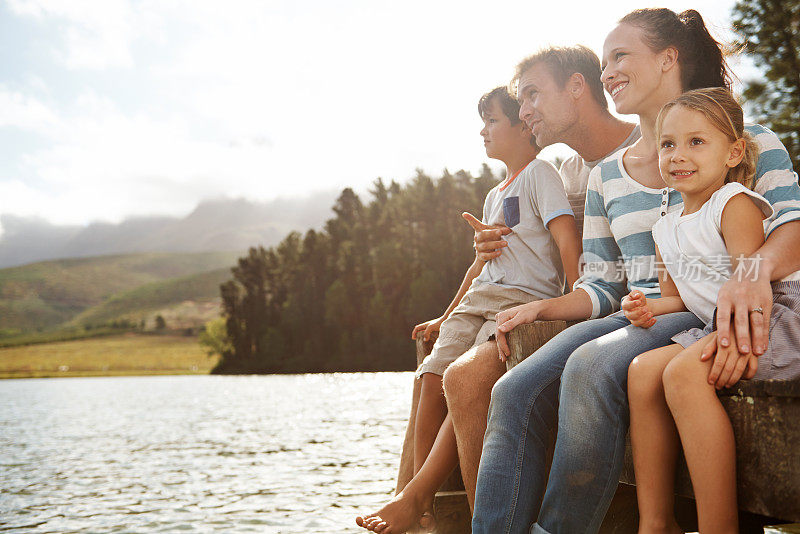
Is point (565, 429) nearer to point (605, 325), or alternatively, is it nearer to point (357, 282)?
point (605, 325)

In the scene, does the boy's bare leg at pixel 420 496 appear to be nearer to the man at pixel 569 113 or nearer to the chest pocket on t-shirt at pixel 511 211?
the man at pixel 569 113

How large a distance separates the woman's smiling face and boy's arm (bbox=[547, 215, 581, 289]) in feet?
1.73

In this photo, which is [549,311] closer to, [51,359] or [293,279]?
[293,279]

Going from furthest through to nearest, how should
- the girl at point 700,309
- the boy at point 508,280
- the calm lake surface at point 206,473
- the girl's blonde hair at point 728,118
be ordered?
1. the calm lake surface at point 206,473
2. the boy at point 508,280
3. the girl's blonde hair at point 728,118
4. the girl at point 700,309

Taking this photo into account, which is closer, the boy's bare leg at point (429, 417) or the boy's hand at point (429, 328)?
the boy's bare leg at point (429, 417)

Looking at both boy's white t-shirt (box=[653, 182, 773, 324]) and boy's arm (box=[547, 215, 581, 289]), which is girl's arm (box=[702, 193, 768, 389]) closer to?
boy's white t-shirt (box=[653, 182, 773, 324])

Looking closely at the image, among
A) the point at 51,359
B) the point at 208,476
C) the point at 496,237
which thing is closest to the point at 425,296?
the point at 208,476

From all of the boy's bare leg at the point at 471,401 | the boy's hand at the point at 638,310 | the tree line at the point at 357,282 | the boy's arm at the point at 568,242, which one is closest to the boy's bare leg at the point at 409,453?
the boy's bare leg at the point at 471,401

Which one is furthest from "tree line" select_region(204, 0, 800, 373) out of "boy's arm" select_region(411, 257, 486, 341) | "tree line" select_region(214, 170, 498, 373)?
"boy's arm" select_region(411, 257, 486, 341)

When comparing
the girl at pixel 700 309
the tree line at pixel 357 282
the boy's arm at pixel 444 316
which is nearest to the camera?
the girl at pixel 700 309

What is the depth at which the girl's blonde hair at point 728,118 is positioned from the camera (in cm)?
220

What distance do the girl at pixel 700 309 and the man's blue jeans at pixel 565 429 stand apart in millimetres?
64

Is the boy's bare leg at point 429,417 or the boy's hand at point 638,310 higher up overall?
the boy's hand at point 638,310

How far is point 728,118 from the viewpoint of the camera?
2.20m
